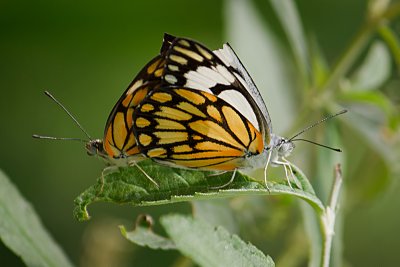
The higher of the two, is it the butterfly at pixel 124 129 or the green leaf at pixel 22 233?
the butterfly at pixel 124 129

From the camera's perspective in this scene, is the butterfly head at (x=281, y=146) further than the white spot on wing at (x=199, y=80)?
Yes

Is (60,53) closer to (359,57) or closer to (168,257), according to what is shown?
(168,257)

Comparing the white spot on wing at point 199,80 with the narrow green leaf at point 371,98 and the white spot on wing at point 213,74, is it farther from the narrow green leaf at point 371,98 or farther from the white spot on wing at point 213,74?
the narrow green leaf at point 371,98

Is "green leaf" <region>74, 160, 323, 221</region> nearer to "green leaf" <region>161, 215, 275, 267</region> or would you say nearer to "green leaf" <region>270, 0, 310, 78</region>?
"green leaf" <region>161, 215, 275, 267</region>

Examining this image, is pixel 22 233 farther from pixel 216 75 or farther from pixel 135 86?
pixel 216 75

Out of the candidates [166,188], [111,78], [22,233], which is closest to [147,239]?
[166,188]

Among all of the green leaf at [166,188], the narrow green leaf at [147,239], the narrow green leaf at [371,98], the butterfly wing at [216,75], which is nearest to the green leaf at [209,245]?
the green leaf at [166,188]

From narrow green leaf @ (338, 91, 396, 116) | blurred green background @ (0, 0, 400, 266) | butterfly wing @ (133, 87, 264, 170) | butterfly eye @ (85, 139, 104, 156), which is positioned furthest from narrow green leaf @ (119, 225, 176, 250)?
→ blurred green background @ (0, 0, 400, 266)

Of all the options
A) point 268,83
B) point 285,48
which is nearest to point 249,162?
point 268,83
